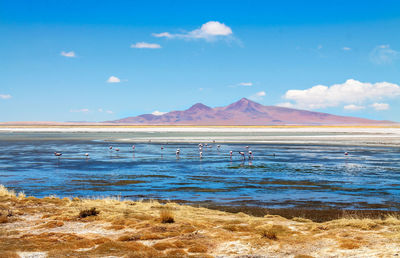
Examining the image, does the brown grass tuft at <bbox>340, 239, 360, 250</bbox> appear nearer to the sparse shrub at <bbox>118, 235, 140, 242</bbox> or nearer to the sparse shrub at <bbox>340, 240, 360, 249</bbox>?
the sparse shrub at <bbox>340, 240, 360, 249</bbox>

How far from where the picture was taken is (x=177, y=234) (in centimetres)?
1200

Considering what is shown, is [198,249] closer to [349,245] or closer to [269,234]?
[269,234]

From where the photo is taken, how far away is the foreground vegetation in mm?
10305


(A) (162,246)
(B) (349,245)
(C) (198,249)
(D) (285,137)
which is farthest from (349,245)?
(D) (285,137)

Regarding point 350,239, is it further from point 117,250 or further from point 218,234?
point 117,250

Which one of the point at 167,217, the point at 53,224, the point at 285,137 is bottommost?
the point at 53,224

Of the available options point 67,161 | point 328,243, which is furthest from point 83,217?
point 67,161

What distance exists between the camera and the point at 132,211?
1487 centimetres

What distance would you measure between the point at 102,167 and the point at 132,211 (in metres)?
16.3

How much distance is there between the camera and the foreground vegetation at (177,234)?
33.8 feet

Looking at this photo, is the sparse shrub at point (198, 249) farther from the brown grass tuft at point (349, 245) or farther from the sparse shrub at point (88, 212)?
the sparse shrub at point (88, 212)

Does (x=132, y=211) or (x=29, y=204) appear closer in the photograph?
(x=132, y=211)

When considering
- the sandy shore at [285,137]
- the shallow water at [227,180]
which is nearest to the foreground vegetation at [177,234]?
the shallow water at [227,180]

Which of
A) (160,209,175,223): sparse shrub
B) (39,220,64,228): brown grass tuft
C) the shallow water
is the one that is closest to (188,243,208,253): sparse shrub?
(160,209,175,223): sparse shrub
